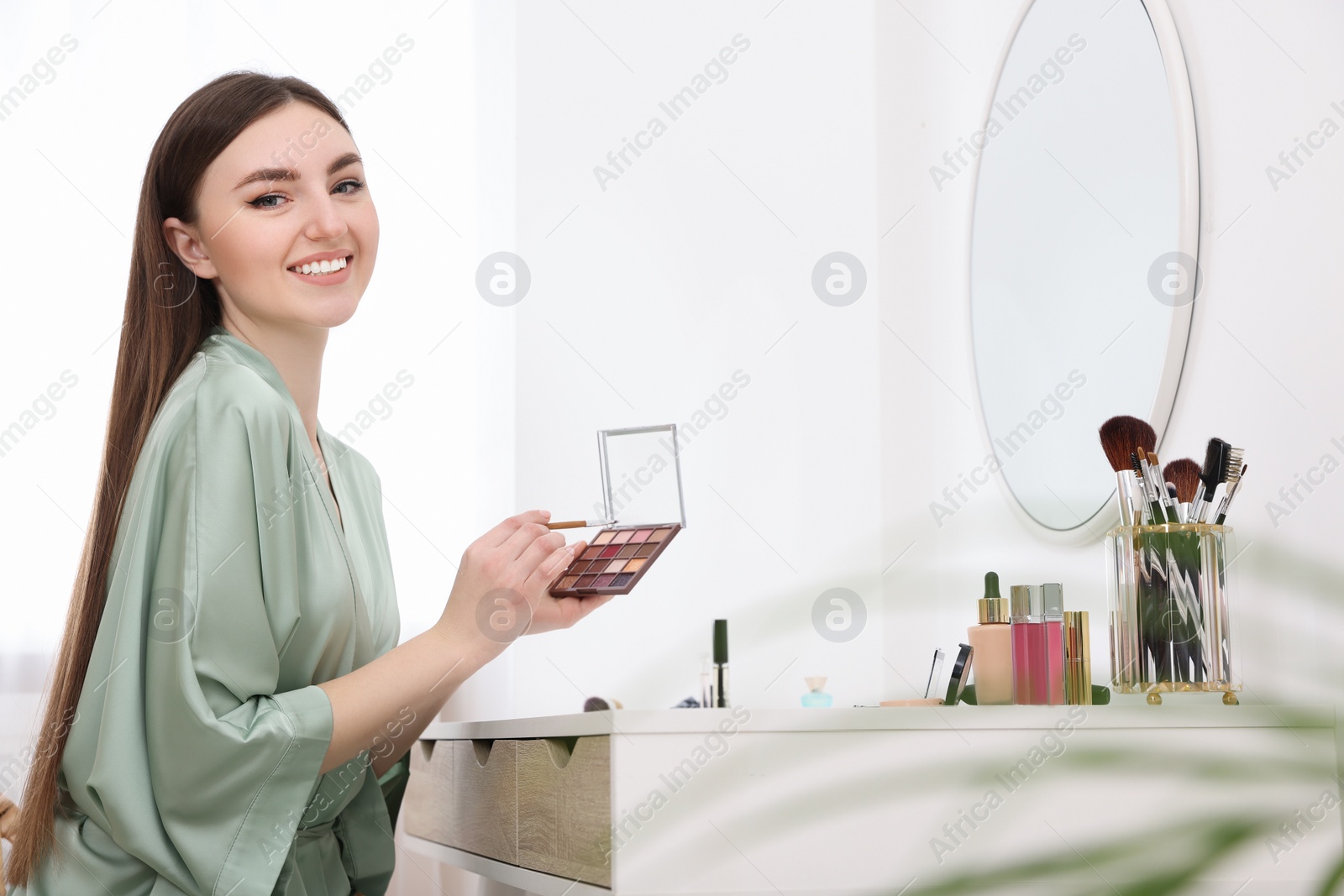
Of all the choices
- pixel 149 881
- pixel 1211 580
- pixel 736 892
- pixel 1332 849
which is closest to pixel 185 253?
pixel 149 881

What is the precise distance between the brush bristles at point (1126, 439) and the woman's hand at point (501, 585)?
422 mm

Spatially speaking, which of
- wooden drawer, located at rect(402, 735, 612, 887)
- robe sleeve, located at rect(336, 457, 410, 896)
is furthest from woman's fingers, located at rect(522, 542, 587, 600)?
robe sleeve, located at rect(336, 457, 410, 896)

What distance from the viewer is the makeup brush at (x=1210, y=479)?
32.7 inches

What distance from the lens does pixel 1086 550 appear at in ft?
3.87

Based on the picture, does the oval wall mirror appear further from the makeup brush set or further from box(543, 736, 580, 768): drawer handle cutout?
box(543, 736, 580, 768): drawer handle cutout

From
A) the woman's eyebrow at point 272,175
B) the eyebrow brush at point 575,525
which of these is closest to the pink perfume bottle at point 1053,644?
the eyebrow brush at point 575,525

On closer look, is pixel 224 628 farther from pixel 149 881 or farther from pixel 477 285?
pixel 477 285

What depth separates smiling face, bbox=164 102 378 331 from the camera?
968mm

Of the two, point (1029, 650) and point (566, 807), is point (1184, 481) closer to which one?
point (1029, 650)

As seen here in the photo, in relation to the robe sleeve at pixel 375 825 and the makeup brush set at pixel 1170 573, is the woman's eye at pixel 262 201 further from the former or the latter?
the makeup brush set at pixel 1170 573

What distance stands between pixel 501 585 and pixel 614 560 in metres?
0.10

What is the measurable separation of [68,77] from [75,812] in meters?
1.24

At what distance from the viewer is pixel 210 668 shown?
2.59ft

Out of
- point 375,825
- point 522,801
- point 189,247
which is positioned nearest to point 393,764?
point 375,825
